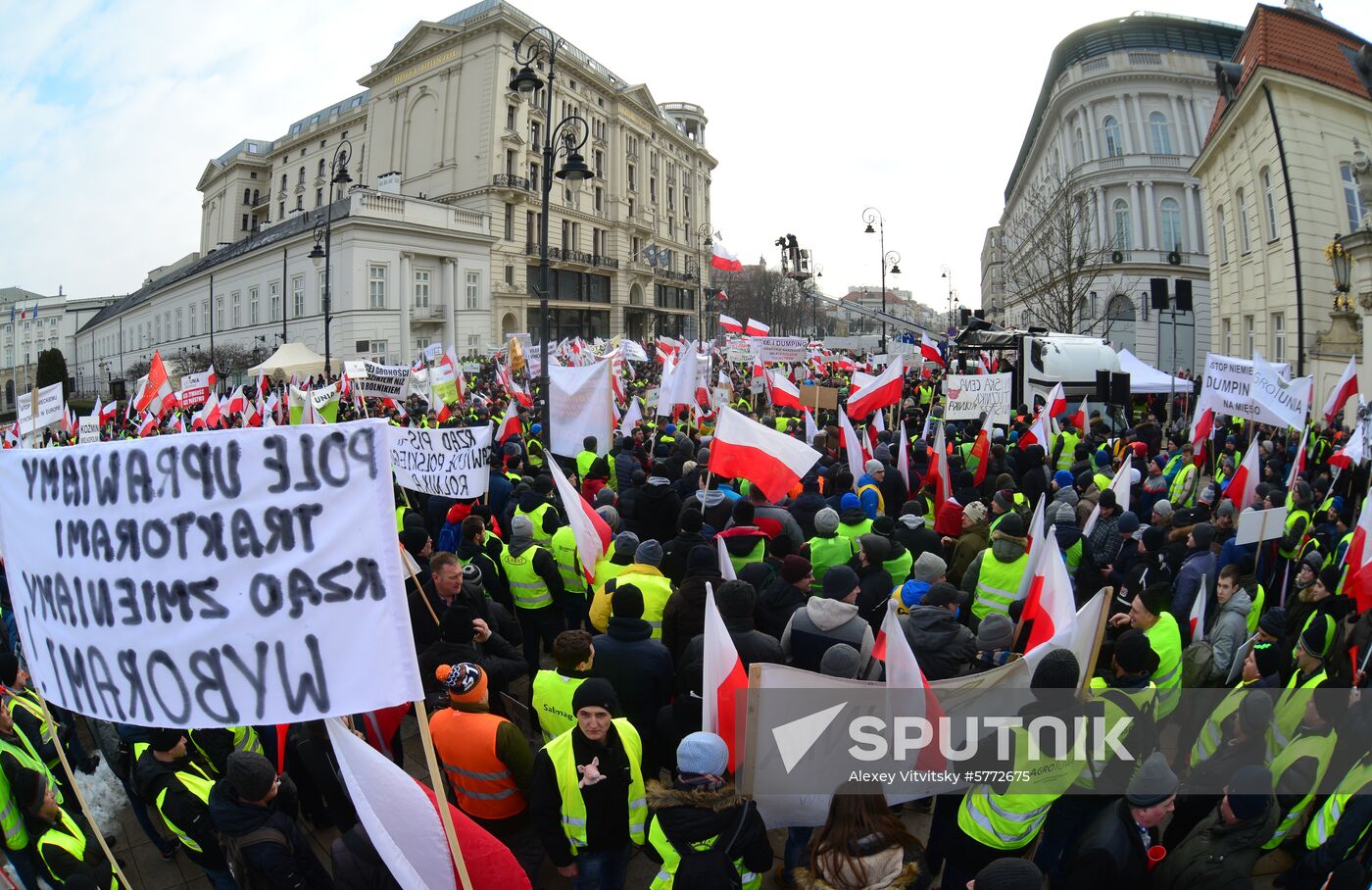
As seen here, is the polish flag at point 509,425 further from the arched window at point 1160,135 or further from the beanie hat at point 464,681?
the arched window at point 1160,135

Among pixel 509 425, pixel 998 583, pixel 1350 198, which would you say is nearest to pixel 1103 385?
pixel 509 425

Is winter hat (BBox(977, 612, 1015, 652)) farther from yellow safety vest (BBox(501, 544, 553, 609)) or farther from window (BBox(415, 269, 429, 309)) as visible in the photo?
window (BBox(415, 269, 429, 309))

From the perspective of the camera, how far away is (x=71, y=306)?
84438 mm

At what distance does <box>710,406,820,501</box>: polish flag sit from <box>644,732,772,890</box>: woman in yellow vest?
13.0 ft

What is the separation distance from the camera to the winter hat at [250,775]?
2.93m

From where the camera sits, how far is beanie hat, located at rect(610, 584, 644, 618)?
13.5 ft

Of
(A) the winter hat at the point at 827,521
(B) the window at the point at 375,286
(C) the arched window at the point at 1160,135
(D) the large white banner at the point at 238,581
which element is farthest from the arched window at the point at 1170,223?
(D) the large white banner at the point at 238,581

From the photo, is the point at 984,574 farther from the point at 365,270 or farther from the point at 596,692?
the point at 365,270

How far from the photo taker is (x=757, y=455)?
6809mm

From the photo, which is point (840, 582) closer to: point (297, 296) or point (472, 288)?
point (472, 288)

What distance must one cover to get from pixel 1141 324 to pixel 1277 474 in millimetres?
35885

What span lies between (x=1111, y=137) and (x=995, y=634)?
153ft

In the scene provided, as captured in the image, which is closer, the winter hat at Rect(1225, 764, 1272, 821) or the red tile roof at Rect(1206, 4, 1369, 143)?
→ the winter hat at Rect(1225, 764, 1272, 821)

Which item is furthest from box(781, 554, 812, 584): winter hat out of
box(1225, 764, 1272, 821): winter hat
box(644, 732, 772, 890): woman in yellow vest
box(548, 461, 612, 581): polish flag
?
box(1225, 764, 1272, 821): winter hat
